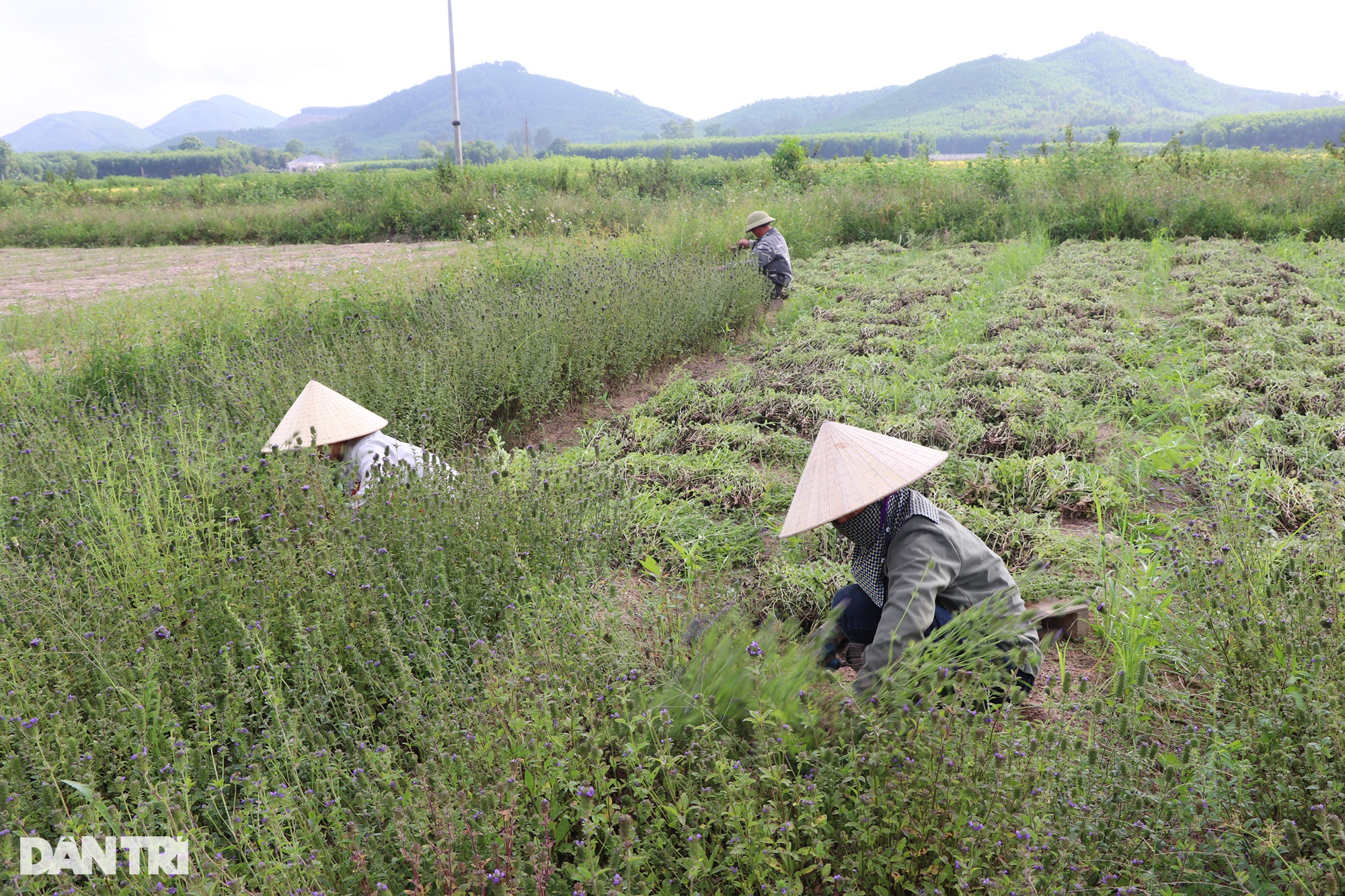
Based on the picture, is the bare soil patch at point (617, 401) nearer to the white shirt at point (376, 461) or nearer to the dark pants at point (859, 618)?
the white shirt at point (376, 461)

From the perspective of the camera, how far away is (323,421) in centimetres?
378

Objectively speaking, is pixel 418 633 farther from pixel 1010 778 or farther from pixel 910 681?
pixel 1010 778

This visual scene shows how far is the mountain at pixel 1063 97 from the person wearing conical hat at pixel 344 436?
5431 inches

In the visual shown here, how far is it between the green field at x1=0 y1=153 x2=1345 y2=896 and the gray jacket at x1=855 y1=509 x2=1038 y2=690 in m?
0.13

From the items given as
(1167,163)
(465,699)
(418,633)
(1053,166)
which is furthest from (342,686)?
(1167,163)

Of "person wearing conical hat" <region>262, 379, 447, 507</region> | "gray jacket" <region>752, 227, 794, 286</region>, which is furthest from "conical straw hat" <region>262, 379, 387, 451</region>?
"gray jacket" <region>752, 227, 794, 286</region>

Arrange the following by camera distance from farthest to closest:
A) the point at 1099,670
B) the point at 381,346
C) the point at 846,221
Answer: the point at 846,221
the point at 381,346
the point at 1099,670

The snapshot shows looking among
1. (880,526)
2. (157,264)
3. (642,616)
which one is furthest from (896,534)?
(157,264)

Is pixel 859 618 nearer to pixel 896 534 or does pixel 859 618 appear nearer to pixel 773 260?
pixel 896 534

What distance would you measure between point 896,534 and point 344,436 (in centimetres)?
263

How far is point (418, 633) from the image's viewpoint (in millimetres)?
2518

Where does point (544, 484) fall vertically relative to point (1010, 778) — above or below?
above

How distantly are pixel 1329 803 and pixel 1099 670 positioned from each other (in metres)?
1.29

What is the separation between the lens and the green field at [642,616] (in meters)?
1.68
